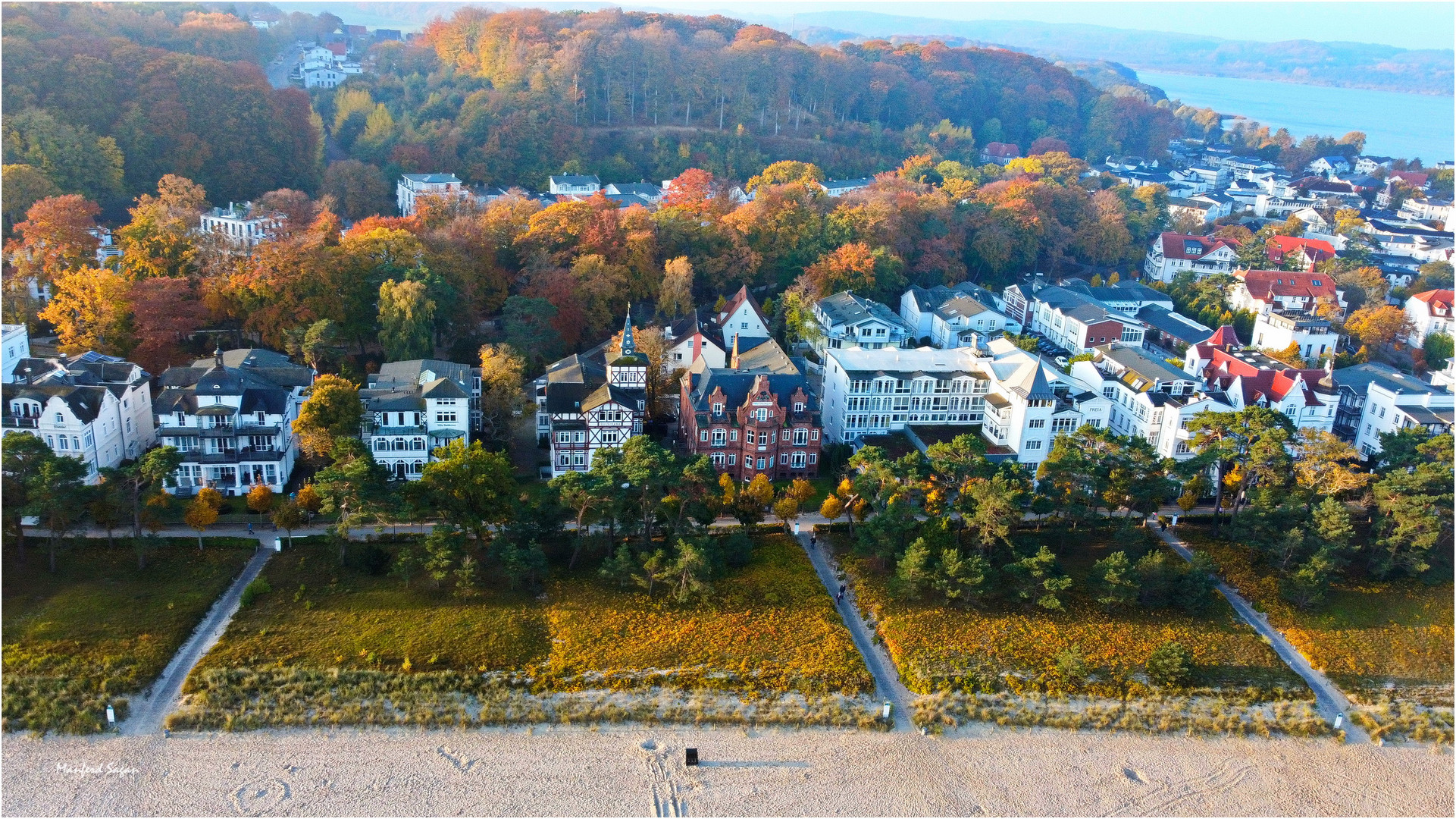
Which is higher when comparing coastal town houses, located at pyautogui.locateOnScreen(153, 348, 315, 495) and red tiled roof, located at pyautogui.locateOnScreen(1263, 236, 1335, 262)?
red tiled roof, located at pyautogui.locateOnScreen(1263, 236, 1335, 262)

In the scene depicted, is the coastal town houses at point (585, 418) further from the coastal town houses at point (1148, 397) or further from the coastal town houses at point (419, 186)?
the coastal town houses at point (419, 186)

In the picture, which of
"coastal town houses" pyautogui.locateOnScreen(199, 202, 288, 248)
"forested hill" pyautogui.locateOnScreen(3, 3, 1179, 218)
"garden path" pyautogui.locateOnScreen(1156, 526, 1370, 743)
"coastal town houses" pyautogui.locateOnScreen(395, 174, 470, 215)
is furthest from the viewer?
"coastal town houses" pyautogui.locateOnScreen(395, 174, 470, 215)

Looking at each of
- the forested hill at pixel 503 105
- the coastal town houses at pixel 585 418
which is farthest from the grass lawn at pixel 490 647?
the forested hill at pixel 503 105

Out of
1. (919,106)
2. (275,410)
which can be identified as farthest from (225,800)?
(919,106)

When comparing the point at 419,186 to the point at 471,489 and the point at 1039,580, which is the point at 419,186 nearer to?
the point at 471,489

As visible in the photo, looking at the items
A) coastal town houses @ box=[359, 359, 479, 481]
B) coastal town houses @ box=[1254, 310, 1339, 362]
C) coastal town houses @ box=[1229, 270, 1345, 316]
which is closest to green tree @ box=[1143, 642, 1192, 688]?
coastal town houses @ box=[359, 359, 479, 481]

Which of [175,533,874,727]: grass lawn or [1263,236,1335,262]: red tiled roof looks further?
[1263,236,1335,262]: red tiled roof

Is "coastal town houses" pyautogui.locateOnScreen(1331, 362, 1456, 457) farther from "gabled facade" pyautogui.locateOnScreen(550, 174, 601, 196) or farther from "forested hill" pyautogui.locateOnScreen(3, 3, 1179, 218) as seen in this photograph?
"forested hill" pyautogui.locateOnScreen(3, 3, 1179, 218)
